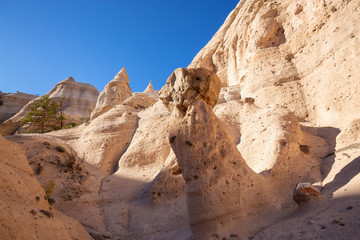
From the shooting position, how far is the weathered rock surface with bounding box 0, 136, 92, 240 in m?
2.93

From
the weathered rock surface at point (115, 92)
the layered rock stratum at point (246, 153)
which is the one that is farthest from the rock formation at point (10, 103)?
the layered rock stratum at point (246, 153)

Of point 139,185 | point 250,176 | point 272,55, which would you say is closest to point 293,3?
point 272,55

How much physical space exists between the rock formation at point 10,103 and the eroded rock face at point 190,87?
38487 millimetres

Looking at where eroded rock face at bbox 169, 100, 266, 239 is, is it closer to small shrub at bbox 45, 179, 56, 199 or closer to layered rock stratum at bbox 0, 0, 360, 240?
layered rock stratum at bbox 0, 0, 360, 240

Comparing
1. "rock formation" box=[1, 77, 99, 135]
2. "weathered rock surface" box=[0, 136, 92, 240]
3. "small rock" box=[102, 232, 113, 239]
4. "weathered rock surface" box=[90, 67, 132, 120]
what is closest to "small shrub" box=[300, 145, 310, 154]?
"small rock" box=[102, 232, 113, 239]

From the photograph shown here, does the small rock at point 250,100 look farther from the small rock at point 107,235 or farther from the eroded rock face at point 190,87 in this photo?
the small rock at point 107,235

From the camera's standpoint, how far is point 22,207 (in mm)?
3387

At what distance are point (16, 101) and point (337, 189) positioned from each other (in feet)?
146

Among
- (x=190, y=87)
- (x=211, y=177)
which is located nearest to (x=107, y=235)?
(x=211, y=177)

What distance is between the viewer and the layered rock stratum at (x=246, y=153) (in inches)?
173

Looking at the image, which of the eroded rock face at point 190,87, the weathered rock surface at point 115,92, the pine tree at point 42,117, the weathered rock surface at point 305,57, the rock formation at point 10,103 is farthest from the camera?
the rock formation at point 10,103

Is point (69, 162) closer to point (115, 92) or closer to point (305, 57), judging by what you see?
point (305, 57)

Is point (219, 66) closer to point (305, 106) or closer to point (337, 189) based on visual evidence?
point (305, 106)

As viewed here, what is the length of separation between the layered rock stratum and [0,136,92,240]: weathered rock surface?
216 cm
